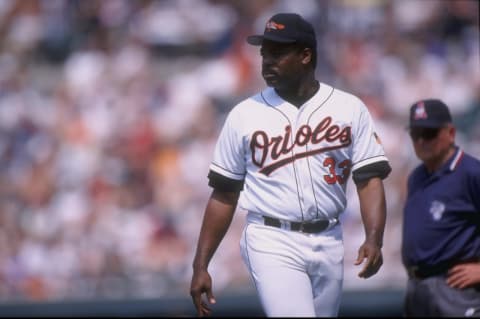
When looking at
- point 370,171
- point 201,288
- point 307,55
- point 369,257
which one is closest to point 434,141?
point 370,171

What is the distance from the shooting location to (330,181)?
4.50m

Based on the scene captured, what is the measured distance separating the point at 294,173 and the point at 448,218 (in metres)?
1.47

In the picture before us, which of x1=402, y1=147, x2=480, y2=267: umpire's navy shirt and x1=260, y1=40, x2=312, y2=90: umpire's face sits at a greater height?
x1=260, y1=40, x2=312, y2=90: umpire's face

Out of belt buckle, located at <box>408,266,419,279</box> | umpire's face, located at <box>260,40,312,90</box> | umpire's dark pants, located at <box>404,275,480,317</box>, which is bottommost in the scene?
umpire's dark pants, located at <box>404,275,480,317</box>

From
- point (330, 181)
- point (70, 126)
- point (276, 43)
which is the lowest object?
point (70, 126)

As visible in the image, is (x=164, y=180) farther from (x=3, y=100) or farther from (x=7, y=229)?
(x=3, y=100)

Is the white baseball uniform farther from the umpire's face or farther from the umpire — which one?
the umpire

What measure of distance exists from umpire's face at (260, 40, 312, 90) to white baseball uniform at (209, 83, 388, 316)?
11cm

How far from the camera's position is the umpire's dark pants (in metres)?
5.66

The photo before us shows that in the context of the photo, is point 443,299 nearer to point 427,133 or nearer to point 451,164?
point 451,164

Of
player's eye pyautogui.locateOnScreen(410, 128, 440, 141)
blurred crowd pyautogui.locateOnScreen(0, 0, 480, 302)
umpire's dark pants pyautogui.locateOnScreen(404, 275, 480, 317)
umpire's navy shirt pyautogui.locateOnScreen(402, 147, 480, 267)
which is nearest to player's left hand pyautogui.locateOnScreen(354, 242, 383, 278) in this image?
umpire's navy shirt pyautogui.locateOnScreen(402, 147, 480, 267)

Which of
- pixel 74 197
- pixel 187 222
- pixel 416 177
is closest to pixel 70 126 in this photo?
pixel 74 197

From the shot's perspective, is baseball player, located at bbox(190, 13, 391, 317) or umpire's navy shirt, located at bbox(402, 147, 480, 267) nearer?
baseball player, located at bbox(190, 13, 391, 317)

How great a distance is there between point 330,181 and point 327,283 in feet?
1.46
